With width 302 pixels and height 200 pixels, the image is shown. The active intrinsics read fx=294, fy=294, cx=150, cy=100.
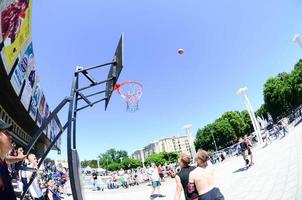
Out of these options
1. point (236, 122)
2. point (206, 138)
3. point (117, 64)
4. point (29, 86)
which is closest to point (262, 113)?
point (236, 122)

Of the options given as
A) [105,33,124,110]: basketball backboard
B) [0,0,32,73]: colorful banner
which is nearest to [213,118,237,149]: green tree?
[0,0,32,73]: colorful banner

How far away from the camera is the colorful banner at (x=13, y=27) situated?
1270 cm

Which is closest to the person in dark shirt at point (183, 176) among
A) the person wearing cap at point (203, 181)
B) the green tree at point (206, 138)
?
the person wearing cap at point (203, 181)

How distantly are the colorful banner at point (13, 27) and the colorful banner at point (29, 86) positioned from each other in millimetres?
3263

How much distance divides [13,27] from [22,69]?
3577 mm

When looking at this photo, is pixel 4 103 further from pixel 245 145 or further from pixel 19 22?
pixel 245 145

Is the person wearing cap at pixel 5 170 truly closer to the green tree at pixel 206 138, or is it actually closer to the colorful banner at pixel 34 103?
the colorful banner at pixel 34 103

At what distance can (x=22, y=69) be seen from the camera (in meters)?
16.9

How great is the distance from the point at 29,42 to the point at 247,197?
14923 millimetres

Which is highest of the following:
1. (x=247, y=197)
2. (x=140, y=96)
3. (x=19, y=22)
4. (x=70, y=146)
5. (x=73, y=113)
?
(x=19, y=22)

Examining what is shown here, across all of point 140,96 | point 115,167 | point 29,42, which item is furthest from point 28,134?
point 115,167

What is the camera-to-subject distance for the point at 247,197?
8555mm

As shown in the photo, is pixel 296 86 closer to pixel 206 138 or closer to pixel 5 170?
pixel 206 138

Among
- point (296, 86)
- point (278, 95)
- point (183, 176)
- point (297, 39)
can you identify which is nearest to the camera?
point (183, 176)
